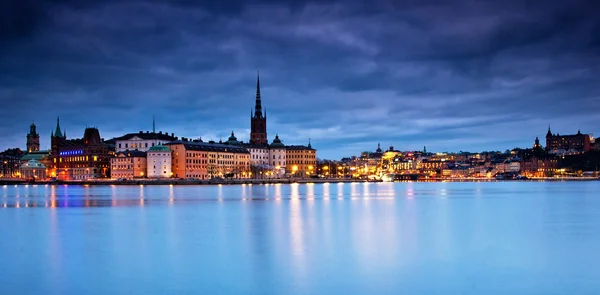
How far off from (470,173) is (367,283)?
188m

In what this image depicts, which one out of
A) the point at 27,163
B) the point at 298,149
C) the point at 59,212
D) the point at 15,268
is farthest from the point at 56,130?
the point at 15,268

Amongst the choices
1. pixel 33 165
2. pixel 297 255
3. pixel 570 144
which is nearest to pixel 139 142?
pixel 33 165

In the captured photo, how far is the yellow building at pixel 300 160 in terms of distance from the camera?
129250 mm

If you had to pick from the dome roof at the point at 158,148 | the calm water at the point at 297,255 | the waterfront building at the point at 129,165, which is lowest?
the calm water at the point at 297,255

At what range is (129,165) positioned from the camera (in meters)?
106

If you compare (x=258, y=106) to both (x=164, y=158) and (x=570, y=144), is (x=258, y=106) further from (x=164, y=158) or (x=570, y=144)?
(x=570, y=144)

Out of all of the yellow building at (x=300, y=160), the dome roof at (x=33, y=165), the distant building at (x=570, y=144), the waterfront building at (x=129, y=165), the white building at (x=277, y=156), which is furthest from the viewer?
the distant building at (x=570, y=144)

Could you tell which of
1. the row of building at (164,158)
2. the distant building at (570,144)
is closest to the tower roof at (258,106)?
the row of building at (164,158)

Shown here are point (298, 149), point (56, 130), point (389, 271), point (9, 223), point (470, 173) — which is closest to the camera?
point (389, 271)

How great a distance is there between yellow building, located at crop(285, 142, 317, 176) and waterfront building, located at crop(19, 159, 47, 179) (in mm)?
47078

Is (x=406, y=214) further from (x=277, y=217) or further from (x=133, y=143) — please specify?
(x=133, y=143)

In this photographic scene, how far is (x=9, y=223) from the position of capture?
84.7 ft

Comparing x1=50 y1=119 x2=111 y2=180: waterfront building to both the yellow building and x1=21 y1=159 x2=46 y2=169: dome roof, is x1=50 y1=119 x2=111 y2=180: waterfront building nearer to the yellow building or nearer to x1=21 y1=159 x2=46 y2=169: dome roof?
x1=21 y1=159 x2=46 y2=169: dome roof

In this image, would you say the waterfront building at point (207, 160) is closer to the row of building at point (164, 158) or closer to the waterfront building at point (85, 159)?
the row of building at point (164, 158)
